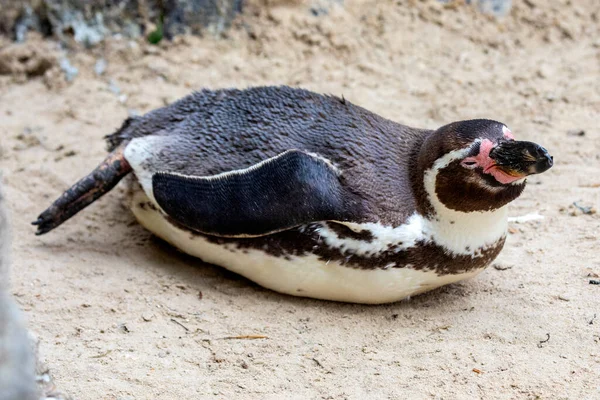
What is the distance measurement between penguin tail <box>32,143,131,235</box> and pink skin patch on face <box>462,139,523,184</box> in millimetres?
1641

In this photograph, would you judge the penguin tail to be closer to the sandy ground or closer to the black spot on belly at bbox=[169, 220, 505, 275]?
the sandy ground

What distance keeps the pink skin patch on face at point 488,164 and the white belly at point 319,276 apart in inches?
19.4

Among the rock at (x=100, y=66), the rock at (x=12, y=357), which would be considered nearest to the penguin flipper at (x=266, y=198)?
the rock at (x=12, y=357)

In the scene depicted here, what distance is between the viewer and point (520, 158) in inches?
116

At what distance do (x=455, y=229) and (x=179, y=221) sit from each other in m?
1.20

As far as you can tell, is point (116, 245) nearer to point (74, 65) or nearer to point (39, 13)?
point (74, 65)

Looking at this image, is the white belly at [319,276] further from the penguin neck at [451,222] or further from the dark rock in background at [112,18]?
the dark rock in background at [112,18]

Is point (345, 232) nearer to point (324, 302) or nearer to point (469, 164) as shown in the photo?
point (324, 302)

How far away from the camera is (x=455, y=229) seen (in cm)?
319

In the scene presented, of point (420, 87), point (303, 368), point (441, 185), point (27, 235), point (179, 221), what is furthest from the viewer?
point (420, 87)

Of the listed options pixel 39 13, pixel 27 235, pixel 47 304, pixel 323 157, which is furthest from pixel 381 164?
pixel 39 13

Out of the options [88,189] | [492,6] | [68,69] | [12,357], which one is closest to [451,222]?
[88,189]

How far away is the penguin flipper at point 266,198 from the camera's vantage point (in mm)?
3053

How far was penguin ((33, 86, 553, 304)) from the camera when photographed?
10.1ft
